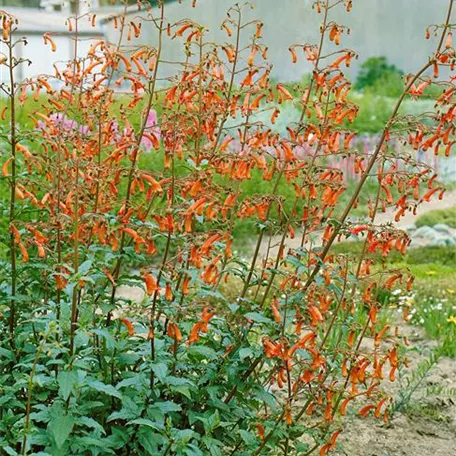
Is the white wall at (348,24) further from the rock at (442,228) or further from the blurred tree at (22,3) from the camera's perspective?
the rock at (442,228)

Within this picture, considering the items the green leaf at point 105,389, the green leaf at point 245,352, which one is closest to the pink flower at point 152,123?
the green leaf at point 245,352

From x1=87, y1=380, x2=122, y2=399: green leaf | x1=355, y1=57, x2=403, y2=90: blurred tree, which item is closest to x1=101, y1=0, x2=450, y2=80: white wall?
x1=355, y1=57, x2=403, y2=90: blurred tree

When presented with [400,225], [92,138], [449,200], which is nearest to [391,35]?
[449,200]

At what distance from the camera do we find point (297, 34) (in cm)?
1549

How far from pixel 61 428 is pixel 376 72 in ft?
50.5

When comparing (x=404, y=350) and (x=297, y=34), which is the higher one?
(x=297, y=34)

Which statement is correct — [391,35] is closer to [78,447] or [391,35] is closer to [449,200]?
[449,200]

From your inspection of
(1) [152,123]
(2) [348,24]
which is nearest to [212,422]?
(1) [152,123]

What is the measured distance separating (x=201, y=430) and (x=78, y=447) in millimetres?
612

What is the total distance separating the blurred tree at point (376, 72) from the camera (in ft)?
55.3

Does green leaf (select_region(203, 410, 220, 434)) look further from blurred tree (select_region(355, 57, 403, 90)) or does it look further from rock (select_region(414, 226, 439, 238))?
blurred tree (select_region(355, 57, 403, 90))

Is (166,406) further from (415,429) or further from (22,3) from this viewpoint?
(22,3)

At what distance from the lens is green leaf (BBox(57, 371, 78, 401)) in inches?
97.0

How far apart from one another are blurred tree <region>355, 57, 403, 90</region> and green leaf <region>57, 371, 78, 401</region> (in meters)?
14.7
